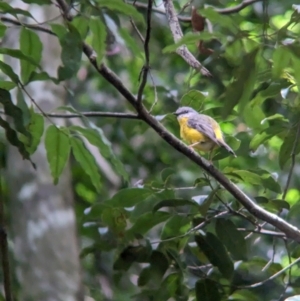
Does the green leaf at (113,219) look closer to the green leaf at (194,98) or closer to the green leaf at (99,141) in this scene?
the green leaf at (99,141)

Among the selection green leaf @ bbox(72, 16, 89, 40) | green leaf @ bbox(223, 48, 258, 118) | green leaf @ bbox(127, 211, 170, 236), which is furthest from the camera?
green leaf @ bbox(127, 211, 170, 236)

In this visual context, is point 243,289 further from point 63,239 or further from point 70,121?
point 70,121

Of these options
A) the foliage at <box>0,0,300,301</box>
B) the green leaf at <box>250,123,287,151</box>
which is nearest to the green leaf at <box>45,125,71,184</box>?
the foliage at <box>0,0,300,301</box>

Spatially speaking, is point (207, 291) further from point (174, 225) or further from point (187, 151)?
point (187, 151)

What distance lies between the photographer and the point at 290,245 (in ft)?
7.96

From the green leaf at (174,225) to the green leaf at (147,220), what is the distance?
24 millimetres

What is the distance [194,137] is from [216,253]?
40.0 inches

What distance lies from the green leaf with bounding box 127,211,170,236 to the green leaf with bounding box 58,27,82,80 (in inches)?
22.0

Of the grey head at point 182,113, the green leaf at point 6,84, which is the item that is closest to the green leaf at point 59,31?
the green leaf at point 6,84

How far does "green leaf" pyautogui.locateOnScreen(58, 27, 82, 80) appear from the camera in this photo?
1771 mm

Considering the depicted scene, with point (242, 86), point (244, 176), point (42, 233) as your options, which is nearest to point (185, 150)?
point (244, 176)

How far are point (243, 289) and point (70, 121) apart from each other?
6.21ft

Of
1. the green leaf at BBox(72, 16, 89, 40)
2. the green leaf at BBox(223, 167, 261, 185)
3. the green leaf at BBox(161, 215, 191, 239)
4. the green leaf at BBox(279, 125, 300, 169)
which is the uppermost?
the green leaf at BBox(72, 16, 89, 40)

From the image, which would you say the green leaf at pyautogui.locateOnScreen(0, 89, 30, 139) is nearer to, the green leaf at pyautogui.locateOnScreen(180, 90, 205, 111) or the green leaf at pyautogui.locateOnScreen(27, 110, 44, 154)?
the green leaf at pyautogui.locateOnScreen(27, 110, 44, 154)
